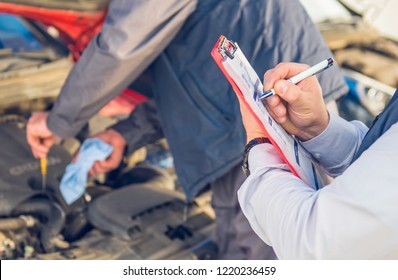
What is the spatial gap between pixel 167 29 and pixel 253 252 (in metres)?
0.80

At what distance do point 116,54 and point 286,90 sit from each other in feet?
2.74

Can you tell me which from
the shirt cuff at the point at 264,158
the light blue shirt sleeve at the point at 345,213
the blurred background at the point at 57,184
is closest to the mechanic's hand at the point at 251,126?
the shirt cuff at the point at 264,158

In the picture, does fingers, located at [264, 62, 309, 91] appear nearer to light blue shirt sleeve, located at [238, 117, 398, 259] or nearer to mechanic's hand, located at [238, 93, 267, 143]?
mechanic's hand, located at [238, 93, 267, 143]

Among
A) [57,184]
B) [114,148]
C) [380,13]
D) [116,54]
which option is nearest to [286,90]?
[116,54]

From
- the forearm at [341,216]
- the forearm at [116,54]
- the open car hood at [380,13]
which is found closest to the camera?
the forearm at [341,216]

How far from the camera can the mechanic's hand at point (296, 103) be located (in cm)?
120

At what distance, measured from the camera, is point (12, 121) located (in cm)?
233

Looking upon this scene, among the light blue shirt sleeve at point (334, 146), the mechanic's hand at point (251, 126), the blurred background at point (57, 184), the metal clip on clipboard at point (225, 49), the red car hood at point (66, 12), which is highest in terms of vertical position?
the metal clip on clipboard at point (225, 49)

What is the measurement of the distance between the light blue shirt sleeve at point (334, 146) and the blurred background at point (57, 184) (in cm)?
89

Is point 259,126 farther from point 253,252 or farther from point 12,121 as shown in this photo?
point 12,121

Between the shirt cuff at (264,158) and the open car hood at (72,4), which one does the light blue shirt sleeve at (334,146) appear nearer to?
the shirt cuff at (264,158)

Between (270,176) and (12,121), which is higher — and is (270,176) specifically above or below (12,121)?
above

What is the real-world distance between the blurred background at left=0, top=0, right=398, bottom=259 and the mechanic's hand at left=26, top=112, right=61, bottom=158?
12 centimetres
